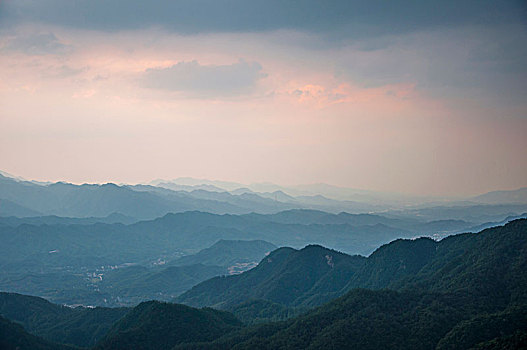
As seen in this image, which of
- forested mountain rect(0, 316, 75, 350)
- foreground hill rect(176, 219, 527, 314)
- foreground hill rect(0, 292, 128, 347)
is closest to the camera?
forested mountain rect(0, 316, 75, 350)

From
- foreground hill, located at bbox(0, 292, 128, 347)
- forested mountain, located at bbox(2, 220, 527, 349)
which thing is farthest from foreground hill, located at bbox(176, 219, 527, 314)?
foreground hill, located at bbox(0, 292, 128, 347)

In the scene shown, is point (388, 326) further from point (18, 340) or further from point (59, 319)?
point (59, 319)

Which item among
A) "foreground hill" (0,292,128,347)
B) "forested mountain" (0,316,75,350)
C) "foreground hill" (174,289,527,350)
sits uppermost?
"foreground hill" (174,289,527,350)

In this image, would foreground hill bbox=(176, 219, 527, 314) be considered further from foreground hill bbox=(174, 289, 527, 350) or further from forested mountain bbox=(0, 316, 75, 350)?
forested mountain bbox=(0, 316, 75, 350)

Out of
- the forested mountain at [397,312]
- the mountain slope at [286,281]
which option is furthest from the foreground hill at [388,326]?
the mountain slope at [286,281]

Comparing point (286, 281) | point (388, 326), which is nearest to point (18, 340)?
point (388, 326)

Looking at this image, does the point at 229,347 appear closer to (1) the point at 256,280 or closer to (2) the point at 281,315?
(2) the point at 281,315

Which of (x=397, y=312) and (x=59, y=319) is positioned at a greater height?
(x=397, y=312)

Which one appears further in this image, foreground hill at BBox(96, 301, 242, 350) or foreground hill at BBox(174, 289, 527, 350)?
foreground hill at BBox(96, 301, 242, 350)

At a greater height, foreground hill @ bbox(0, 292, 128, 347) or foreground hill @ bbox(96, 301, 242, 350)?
foreground hill @ bbox(96, 301, 242, 350)

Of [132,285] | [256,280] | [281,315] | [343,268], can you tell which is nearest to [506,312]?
[281,315]

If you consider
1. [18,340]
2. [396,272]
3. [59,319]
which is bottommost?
[59,319]
